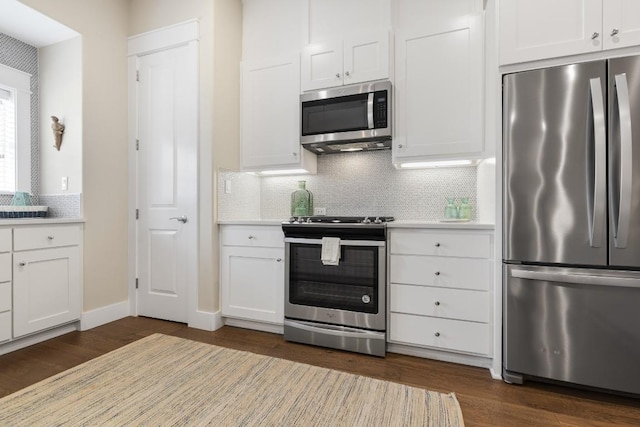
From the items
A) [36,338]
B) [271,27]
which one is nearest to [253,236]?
[36,338]

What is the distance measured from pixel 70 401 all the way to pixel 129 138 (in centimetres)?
235

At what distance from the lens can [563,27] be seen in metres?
1.79

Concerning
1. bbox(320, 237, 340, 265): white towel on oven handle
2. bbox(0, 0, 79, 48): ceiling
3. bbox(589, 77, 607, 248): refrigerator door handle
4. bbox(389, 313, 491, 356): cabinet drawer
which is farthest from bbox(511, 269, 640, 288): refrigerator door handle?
bbox(0, 0, 79, 48): ceiling

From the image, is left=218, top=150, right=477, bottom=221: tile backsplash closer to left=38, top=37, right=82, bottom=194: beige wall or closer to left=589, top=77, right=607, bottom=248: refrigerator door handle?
left=589, top=77, right=607, bottom=248: refrigerator door handle

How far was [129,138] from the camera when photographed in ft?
10.3

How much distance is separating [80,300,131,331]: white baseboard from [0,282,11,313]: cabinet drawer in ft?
1.87

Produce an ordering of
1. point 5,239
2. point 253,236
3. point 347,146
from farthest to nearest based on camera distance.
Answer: point 347,146
point 253,236
point 5,239

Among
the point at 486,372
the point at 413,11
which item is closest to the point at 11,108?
the point at 413,11

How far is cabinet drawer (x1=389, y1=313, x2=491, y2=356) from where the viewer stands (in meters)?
2.06

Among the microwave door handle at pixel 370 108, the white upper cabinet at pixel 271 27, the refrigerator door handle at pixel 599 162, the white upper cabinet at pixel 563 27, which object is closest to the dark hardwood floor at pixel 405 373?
the refrigerator door handle at pixel 599 162

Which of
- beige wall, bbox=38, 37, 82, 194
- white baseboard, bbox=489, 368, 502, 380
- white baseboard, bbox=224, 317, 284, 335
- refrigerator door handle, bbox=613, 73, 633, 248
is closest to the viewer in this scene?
refrigerator door handle, bbox=613, 73, 633, 248

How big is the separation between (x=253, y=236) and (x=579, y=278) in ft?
7.30

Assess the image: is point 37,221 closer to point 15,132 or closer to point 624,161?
point 15,132

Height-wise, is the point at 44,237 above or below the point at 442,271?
above
